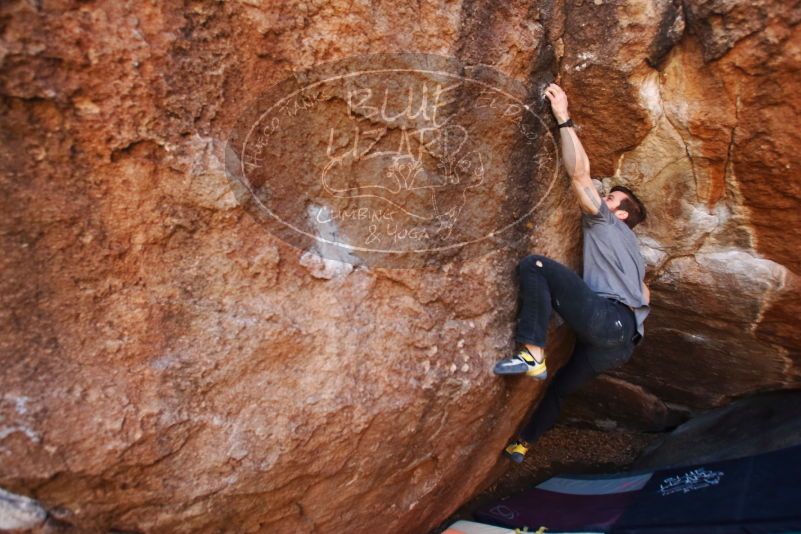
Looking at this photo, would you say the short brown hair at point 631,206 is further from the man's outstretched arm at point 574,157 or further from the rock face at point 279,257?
the man's outstretched arm at point 574,157

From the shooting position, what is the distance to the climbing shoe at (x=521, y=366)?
215cm

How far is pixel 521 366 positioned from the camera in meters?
2.16

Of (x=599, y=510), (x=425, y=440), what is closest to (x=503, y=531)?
(x=599, y=510)

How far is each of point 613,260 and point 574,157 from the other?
46 centimetres

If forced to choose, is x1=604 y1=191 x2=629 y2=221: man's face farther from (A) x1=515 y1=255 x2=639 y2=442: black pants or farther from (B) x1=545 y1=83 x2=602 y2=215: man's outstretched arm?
(A) x1=515 y1=255 x2=639 y2=442: black pants

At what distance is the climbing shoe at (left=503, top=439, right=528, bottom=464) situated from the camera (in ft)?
8.82

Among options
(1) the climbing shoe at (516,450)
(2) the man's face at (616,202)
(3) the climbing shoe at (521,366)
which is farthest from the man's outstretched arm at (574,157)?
(1) the climbing shoe at (516,450)

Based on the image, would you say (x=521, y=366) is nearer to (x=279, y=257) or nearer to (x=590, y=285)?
(x=590, y=285)

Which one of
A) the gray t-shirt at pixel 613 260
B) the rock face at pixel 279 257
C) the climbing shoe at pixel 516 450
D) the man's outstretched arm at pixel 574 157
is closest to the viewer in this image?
the rock face at pixel 279 257

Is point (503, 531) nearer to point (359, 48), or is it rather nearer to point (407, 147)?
point (407, 147)

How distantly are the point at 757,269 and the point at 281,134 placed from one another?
191 centimetres

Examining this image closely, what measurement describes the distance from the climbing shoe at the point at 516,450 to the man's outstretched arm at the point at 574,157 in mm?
1178

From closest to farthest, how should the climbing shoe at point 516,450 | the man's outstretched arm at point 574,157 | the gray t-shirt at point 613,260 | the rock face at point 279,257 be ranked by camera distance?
the rock face at point 279,257, the man's outstretched arm at point 574,157, the gray t-shirt at point 613,260, the climbing shoe at point 516,450

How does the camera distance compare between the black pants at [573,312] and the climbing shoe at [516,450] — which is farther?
the climbing shoe at [516,450]
